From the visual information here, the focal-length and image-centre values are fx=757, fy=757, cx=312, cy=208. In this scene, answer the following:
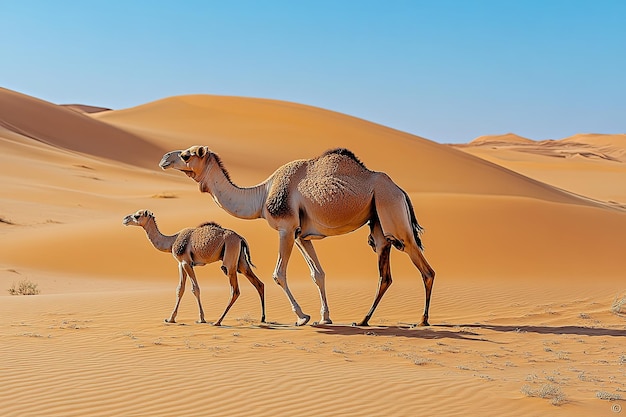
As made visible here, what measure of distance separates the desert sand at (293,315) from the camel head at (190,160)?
250 cm

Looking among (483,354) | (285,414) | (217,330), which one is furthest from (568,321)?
(285,414)

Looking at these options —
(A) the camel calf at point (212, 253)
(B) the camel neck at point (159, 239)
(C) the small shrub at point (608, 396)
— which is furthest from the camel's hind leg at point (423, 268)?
(C) the small shrub at point (608, 396)

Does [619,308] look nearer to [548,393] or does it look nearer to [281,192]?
[281,192]

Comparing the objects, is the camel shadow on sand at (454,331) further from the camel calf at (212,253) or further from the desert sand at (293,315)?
the camel calf at (212,253)

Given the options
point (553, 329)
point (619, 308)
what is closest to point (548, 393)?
point (553, 329)

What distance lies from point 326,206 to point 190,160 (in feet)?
7.82

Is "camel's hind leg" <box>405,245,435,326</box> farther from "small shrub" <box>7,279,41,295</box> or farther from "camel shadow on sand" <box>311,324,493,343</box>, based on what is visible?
"small shrub" <box>7,279,41,295</box>

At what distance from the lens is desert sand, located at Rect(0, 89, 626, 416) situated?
7312 millimetres

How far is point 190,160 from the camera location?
12227 millimetres

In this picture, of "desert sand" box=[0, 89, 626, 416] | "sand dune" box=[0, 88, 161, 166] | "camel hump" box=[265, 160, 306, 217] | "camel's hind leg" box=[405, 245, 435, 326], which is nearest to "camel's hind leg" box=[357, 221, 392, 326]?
"camel's hind leg" box=[405, 245, 435, 326]

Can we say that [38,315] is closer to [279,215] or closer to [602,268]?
[279,215]

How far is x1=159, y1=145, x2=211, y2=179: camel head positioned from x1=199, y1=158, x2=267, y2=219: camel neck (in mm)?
140

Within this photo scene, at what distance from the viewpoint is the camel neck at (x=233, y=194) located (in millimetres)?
12258

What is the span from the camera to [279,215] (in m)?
11.8
